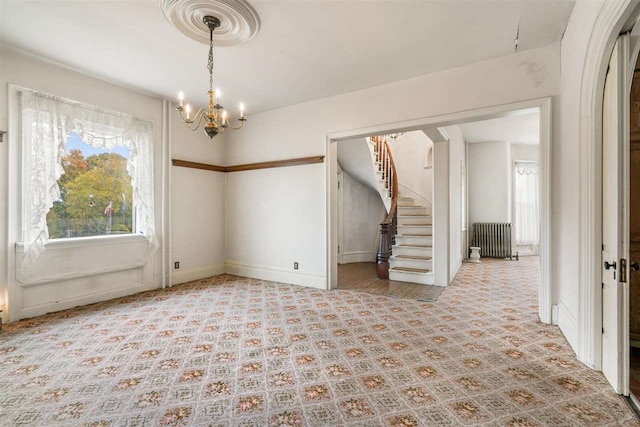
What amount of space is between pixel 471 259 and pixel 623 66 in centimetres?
633

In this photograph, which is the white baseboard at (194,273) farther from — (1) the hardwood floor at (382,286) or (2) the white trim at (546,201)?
(2) the white trim at (546,201)

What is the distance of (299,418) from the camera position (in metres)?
1.75

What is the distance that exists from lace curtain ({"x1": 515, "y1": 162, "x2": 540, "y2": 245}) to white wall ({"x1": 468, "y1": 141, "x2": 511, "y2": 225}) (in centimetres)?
67

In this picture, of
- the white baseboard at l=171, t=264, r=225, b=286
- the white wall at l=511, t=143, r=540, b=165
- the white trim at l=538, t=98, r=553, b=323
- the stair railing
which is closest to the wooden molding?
the white baseboard at l=171, t=264, r=225, b=286

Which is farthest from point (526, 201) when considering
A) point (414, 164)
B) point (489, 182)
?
point (414, 164)

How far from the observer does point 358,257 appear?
7457mm

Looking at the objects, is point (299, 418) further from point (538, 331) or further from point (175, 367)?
point (538, 331)

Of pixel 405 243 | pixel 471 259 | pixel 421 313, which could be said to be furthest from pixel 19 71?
pixel 471 259

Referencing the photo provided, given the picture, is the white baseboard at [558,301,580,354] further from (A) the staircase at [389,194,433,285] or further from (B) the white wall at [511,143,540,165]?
(B) the white wall at [511,143,540,165]

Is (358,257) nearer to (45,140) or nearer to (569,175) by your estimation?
(569,175)

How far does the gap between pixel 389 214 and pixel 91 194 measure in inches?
186

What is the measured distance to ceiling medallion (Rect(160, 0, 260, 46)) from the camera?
2.46m

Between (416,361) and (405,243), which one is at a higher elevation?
(405,243)

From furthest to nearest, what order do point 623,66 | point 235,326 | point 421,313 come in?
point 421,313 < point 235,326 < point 623,66
